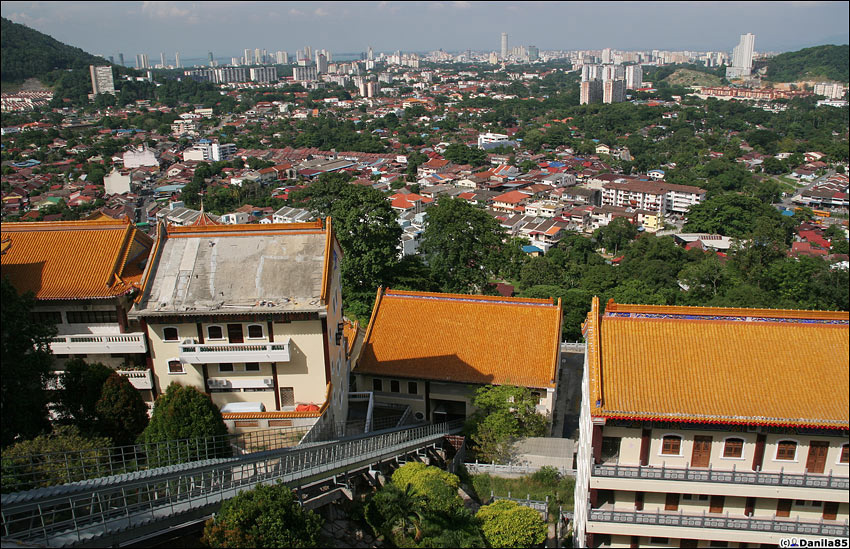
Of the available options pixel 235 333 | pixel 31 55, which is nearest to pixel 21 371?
pixel 235 333

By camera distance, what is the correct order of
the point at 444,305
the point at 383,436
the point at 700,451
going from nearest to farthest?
the point at 700,451 < the point at 383,436 < the point at 444,305

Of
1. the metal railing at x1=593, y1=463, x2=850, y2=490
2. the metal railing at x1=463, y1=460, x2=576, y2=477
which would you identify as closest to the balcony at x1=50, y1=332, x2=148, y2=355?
the metal railing at x1=463, y1=460, x2=576, y2=477

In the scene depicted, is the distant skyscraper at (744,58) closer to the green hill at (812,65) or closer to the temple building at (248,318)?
the green hill at (812,65)

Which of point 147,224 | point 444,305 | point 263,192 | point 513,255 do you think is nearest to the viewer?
point 444,305

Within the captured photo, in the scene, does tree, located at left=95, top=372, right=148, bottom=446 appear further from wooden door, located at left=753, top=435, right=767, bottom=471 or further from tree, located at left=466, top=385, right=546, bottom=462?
wooden door, located at left=753, top=435, right=767, bottom=471

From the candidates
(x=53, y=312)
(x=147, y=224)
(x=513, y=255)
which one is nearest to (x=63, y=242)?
(x=53, y=312)

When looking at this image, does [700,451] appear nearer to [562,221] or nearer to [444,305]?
[444,305]

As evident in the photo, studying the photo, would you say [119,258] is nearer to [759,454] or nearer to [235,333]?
[235,333]
